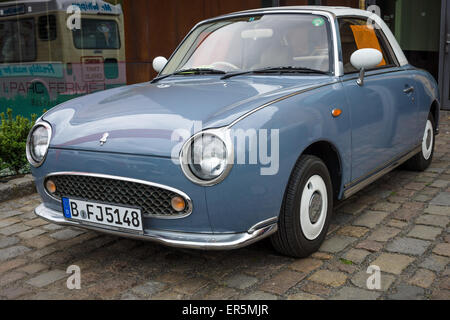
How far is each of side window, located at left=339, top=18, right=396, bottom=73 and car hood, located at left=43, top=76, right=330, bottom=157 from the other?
0.47 m

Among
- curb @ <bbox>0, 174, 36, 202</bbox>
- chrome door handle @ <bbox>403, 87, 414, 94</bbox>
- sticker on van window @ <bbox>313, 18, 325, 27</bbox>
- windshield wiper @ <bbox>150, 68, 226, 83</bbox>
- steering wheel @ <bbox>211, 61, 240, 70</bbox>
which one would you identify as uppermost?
sticker on van window @ <bbox>313, 18, 325, 27</bbox>

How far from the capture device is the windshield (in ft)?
12.1

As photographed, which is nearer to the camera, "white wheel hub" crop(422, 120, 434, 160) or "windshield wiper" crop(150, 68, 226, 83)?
"windshield wiper" crop(150, 68, 226, 83)

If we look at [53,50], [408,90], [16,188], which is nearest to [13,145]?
[16,188]

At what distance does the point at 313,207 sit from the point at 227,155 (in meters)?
0.89

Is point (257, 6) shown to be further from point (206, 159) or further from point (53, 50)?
point (206, 159)

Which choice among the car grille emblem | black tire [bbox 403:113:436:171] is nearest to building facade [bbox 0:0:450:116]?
black tire [bbox 403:113:436:171]

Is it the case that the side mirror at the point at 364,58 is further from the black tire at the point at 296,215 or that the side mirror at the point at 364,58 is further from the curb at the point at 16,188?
the curb at the point at 16,188

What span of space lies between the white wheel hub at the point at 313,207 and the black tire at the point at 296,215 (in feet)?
0.05

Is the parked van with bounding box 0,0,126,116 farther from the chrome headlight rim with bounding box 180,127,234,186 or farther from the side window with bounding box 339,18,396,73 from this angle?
the chrome headlight rim with bounding box 180,127,234,186

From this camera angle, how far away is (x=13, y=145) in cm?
498

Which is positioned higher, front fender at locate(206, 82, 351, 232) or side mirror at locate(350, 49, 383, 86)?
side mirror at locate(350, 49, 383, 86)

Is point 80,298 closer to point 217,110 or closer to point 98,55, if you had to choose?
point 217,110
